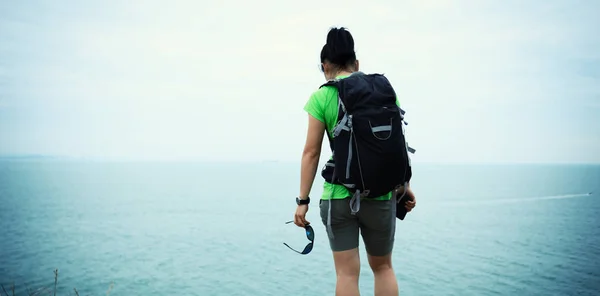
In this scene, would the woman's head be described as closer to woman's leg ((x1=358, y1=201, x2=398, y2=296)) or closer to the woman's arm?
the woman's arm

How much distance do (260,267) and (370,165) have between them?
3625 centimetres

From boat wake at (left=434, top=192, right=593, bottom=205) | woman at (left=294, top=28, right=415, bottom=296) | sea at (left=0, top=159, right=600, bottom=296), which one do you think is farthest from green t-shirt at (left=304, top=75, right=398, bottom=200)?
boat wake at (left=434, top=192, right=593, bottom=205)

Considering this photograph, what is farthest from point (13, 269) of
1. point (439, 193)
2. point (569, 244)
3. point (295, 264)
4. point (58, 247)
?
point (439, 193)

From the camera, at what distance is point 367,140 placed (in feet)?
8.07

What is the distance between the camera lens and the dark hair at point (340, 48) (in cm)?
269

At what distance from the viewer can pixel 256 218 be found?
2210 inches

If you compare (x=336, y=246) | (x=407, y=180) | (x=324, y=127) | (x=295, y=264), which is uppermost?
(x=324, y=127)

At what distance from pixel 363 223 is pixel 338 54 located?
1038 mm

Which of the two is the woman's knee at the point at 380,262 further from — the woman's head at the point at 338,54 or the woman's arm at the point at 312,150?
the woman's head at the point at 338,54

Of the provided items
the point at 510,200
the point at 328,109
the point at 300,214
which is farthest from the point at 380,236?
the point at 510,200

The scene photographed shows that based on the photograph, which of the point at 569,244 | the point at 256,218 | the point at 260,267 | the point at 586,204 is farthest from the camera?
the point at 586,204

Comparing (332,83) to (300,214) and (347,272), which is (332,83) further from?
(347,272)

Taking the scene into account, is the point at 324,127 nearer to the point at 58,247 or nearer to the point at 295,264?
the point at 295,264

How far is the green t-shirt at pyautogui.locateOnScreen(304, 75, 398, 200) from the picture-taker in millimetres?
2562
